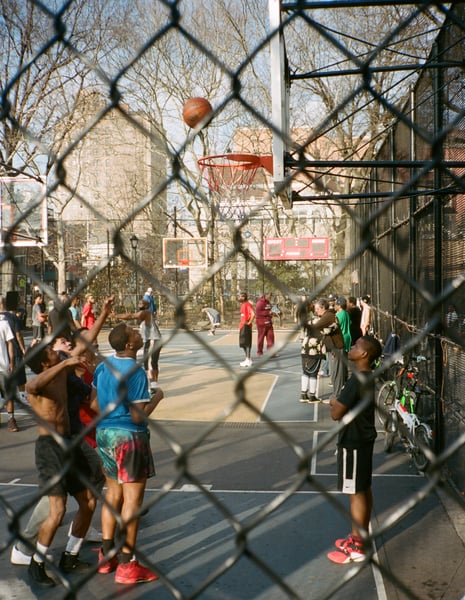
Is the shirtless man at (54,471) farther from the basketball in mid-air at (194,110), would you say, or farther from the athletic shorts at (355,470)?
the basketball in mid-air at (194,110)

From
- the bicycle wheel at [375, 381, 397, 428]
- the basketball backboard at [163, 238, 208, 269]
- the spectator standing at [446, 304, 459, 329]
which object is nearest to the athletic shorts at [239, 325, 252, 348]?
the bicycle wheel at [375, 381, 397, 428]

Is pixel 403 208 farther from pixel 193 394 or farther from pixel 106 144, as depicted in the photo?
pixel 106 144

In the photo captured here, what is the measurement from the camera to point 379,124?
23.0 metres

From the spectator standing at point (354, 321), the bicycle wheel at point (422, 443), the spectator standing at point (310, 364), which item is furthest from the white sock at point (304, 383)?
the bicycle wheel at point (422, 443)

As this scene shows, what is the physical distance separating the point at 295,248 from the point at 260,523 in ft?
86.7

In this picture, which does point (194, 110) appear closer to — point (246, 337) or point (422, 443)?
point (422, 443)

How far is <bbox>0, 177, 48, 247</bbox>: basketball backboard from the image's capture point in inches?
77.7

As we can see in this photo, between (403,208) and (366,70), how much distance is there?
9.16m

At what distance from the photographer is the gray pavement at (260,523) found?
4.46 m

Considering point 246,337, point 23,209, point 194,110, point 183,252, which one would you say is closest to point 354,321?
point 246,337

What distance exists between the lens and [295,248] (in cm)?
2855

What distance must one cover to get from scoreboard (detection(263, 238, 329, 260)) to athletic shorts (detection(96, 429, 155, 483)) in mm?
23917

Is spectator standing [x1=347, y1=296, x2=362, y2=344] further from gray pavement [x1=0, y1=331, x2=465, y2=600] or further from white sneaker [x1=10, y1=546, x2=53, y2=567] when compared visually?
white sneaker [x1=10, y1=546, x2=53, y2=567]

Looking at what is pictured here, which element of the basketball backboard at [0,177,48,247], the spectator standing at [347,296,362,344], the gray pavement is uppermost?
the basketball backboard at [0,177,48,247]
